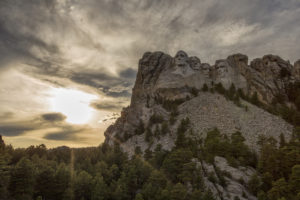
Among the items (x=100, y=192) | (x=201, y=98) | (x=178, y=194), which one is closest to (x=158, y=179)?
(x=178, y=194)

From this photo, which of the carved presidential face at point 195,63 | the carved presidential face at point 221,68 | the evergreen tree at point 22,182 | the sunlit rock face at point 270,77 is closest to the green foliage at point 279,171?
the evergreen tree at point 22,182

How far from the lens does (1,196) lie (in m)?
40.5

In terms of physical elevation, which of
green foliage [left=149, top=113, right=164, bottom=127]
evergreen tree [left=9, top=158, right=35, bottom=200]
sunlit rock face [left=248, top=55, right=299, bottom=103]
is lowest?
evergreen tree [left=9, top=158, right=35, bottom=200]

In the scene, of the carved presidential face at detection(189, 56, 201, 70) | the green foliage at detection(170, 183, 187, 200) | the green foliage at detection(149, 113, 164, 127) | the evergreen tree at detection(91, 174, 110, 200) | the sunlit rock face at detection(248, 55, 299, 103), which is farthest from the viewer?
the carved presidential face at detection(189, 56, 201, 70)

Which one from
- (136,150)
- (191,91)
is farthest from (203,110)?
(136,150)

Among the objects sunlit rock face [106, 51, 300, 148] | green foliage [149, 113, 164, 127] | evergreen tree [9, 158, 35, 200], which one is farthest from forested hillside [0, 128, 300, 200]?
sunlit rock face [106, 51, 300, 148]

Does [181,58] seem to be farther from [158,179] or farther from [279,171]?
[158,179]

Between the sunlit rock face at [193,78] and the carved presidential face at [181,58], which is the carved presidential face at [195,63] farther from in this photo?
the carved presidential face at [181,58]

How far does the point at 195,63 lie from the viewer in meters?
123

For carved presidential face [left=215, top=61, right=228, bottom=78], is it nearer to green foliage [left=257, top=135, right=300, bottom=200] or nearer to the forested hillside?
the forested hillside

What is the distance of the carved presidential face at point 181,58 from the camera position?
115206 mm

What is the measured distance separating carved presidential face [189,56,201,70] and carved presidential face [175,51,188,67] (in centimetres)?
486

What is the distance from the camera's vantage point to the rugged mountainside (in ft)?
263

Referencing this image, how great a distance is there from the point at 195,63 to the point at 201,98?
96.4 feet
